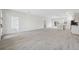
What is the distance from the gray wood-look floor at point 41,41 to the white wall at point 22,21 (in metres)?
0.11

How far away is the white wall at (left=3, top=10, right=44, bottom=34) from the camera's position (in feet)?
8.14

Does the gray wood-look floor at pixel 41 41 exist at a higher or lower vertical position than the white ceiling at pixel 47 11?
lower

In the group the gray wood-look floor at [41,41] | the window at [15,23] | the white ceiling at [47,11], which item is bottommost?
the gray wood-look floor at [41,41]

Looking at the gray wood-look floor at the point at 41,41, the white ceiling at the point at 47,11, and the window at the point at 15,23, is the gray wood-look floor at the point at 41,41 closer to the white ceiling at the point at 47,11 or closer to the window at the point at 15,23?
the window at the point at 15,23

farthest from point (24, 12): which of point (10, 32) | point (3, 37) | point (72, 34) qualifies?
point (72, 34)

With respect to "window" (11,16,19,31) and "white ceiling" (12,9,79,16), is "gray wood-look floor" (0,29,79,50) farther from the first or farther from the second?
"white ceiling" (12,9,79,16)

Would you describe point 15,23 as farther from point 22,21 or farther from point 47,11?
point 47,11

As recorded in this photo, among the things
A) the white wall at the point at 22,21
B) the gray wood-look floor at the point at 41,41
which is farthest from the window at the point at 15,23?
the gray wood-look floor at the point at 41,41

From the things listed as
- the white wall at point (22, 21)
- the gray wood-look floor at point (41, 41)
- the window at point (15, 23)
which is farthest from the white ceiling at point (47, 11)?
the gray wood-look floor at point (41, 41)

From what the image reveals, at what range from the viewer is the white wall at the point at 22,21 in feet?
8.14

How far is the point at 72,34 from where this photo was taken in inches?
98.9
